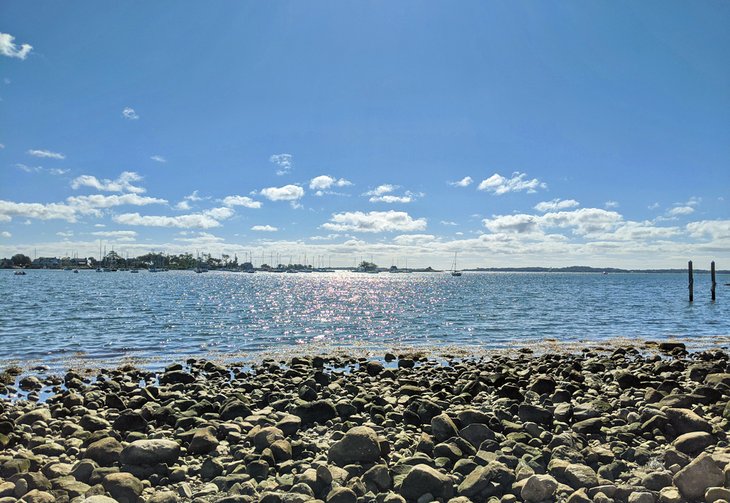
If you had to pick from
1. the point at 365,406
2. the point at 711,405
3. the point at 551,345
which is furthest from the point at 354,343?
the point at 711,405

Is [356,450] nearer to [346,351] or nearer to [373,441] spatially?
[373,441]

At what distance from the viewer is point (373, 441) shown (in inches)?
366

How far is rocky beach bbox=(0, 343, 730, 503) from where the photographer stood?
7828 mm

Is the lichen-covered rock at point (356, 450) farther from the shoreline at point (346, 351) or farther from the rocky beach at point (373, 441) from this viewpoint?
the shoreline at point (346, 351)

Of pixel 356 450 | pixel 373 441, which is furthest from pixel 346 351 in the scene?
pixel 356 450

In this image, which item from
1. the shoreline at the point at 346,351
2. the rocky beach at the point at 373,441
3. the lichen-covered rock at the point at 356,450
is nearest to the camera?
the rocky beach at the point at 373,441

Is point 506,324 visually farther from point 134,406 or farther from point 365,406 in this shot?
point 134,406

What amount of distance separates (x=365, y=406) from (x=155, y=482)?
18.6 ft

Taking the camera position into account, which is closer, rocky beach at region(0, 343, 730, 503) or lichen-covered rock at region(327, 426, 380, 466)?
rocky beach at region(0, 343, 730, 503)

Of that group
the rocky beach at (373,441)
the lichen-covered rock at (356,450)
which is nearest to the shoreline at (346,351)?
the rocky beach at (373,441)

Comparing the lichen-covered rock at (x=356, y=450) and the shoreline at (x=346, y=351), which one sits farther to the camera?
the shoreline at (x=346, y=351)

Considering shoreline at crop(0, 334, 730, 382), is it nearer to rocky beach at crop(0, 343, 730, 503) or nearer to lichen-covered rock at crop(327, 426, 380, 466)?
rocky beach at crop(0, 343, 730, 503)

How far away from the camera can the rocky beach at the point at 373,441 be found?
7.83 meters

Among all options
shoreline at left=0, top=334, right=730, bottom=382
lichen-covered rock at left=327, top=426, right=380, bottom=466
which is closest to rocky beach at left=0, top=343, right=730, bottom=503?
lichen-covered rock at left=327, top=426, right=380, bottom=466
